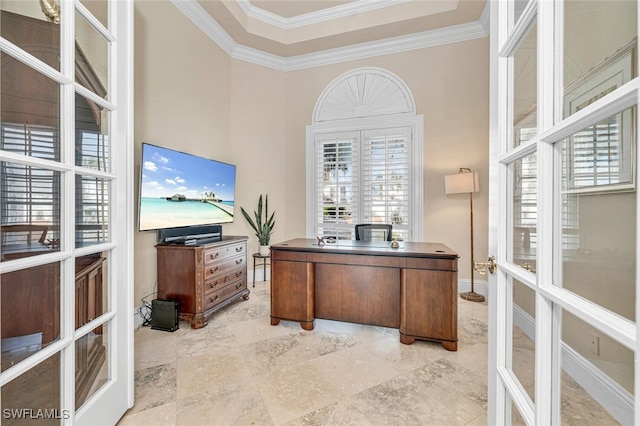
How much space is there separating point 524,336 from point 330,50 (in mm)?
4458

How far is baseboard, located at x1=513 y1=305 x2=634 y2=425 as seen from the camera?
0.52m

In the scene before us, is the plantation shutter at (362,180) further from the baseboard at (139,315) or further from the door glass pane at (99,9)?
the door glass pane at (99,9)

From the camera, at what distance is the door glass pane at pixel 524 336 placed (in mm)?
760

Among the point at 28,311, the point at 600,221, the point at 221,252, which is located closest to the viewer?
the point at 600,221

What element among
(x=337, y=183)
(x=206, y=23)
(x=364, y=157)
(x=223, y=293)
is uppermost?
(x=206, y=23)

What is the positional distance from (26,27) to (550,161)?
68.5 inches

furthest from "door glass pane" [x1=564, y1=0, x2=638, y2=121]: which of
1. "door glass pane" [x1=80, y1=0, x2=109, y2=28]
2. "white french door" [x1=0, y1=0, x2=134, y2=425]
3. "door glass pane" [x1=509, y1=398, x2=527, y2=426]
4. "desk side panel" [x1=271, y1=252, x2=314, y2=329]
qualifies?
"desk side panel" [x1=271, y1=252, x2=314, y2=329]

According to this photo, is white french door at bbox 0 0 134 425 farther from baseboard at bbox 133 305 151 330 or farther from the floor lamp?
the floor lamp

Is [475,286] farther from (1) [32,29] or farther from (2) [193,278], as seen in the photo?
(1) [32,29]

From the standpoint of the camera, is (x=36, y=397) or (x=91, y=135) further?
(x=91, y=135)

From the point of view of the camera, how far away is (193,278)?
8.82 ft

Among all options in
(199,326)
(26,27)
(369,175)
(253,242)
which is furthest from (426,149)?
(26,27)

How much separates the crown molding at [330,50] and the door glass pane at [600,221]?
3.82 meters
